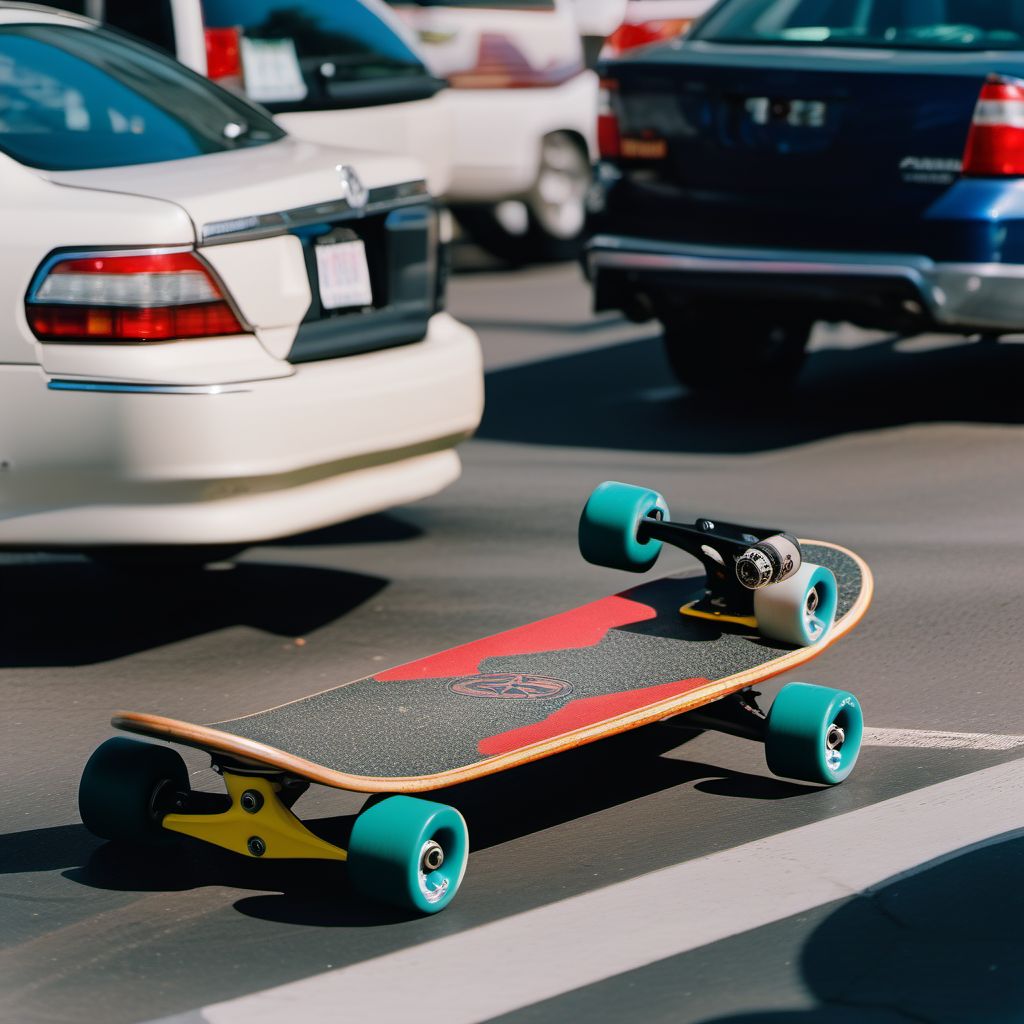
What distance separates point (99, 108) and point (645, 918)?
3.05 m

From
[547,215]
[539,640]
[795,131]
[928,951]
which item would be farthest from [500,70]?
[928,951]

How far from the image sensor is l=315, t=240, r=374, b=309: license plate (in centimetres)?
529

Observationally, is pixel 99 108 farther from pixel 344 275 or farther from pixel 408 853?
pixel 408 853

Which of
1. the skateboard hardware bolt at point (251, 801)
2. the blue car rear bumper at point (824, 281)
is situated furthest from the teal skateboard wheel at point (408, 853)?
the blue car rear bumper at point (824, 281)

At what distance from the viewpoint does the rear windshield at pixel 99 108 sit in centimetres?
534

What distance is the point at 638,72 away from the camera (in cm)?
773

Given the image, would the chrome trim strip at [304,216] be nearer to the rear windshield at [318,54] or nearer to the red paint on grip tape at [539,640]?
the red paint on grip tape at [539,640]

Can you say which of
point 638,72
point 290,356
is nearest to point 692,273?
point 638,72

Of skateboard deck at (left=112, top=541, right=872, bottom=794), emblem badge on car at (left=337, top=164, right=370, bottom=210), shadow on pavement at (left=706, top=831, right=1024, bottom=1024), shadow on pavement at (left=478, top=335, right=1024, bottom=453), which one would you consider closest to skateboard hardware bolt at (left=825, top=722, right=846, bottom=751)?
skateboard deck at (left=112, top=541, right=872, bottom=794)

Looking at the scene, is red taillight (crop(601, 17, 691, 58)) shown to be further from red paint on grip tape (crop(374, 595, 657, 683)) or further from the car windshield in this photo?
red paint on grip tape (crop(374, 595, 657, 683))

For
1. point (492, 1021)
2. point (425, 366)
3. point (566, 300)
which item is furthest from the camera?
point (566, 300)

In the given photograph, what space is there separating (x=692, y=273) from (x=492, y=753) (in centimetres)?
399

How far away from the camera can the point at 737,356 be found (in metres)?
8.44

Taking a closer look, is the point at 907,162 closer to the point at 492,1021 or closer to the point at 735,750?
the point at 735,750
